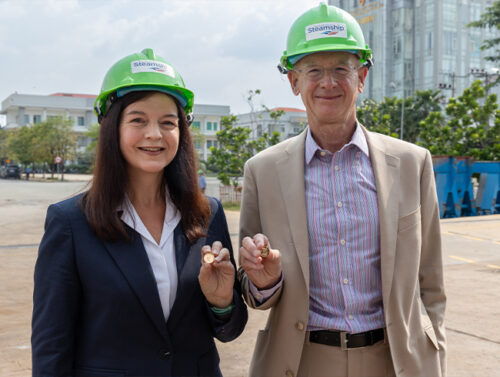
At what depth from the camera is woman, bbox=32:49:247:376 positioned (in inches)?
79.7

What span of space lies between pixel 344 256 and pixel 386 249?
173 mm

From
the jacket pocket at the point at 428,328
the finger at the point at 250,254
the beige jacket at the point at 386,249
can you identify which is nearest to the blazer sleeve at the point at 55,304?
the finger at the point at 250,254

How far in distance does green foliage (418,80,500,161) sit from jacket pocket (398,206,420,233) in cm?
1931

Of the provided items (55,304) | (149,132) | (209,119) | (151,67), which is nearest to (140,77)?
(151,67)

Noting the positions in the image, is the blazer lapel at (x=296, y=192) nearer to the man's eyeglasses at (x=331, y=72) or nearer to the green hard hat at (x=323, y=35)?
the man's eyeglasses at (x=331, y=72)

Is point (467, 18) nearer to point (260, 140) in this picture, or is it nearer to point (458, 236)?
point (260, 140)

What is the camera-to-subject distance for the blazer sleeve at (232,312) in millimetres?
2248

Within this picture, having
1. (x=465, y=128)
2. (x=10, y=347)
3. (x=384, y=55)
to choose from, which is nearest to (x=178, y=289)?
(x=10, y=347)

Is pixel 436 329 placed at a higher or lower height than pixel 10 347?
higher

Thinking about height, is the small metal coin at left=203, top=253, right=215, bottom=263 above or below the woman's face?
A: below

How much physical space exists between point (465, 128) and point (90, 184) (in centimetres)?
2108

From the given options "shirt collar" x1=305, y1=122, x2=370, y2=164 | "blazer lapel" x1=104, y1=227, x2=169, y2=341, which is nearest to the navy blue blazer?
"blazer lapel" x1=104, y1=227, x2=169, y2=341

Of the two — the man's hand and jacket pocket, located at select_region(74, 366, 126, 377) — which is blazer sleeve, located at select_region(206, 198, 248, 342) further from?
jacket pocket, located at select_region(74, 366, 126, 377)

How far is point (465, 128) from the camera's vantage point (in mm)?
21328
